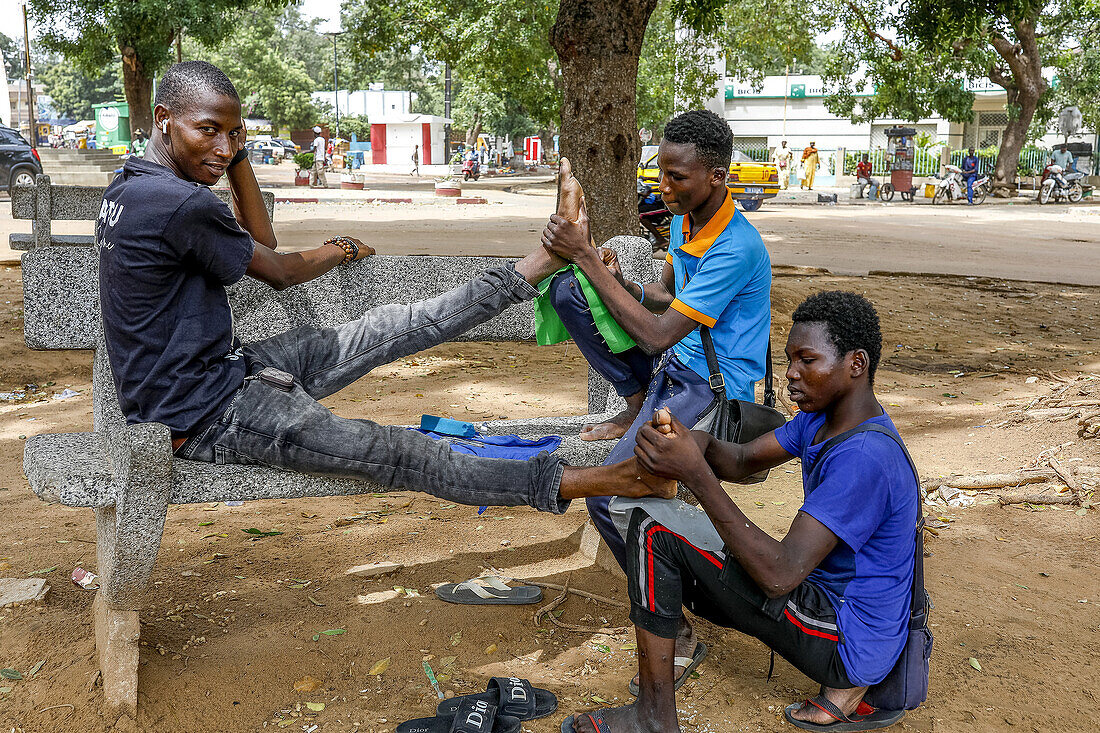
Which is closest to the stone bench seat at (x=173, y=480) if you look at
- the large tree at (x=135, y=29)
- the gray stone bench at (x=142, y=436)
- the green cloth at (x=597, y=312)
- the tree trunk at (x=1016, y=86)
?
the gray stone bench at (x=142, y=436)

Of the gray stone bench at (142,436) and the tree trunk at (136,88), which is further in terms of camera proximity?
the tree trunk at (136,88)

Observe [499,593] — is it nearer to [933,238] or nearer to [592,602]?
[592,602]

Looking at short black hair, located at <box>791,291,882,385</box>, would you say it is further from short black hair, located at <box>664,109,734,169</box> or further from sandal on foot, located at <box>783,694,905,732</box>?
sandal on foot, located at <box>783,694,905,732</box>

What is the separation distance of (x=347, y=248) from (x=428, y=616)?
1398 millimetres

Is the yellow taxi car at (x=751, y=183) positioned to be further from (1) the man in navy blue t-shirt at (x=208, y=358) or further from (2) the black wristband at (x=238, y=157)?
(1) the man in navy blue t-shirt at (x=208, y=358)

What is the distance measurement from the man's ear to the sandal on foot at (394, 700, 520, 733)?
1.30m

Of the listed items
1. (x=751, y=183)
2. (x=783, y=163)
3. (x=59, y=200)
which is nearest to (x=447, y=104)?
(x=783, y=163)

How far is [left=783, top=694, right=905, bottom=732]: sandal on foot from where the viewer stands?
2543 millimetres

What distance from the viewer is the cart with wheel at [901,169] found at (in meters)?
28.0

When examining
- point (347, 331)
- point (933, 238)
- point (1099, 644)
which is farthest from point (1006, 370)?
point (933, 238)

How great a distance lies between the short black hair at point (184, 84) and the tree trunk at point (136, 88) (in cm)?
1823

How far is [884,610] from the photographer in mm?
2414

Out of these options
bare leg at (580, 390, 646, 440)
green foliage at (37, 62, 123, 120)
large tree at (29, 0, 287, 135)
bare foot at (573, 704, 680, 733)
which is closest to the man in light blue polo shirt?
Result: bare leg at (580, 390, 646, 440)

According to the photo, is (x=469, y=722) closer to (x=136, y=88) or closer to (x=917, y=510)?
(x=917, y=510)
